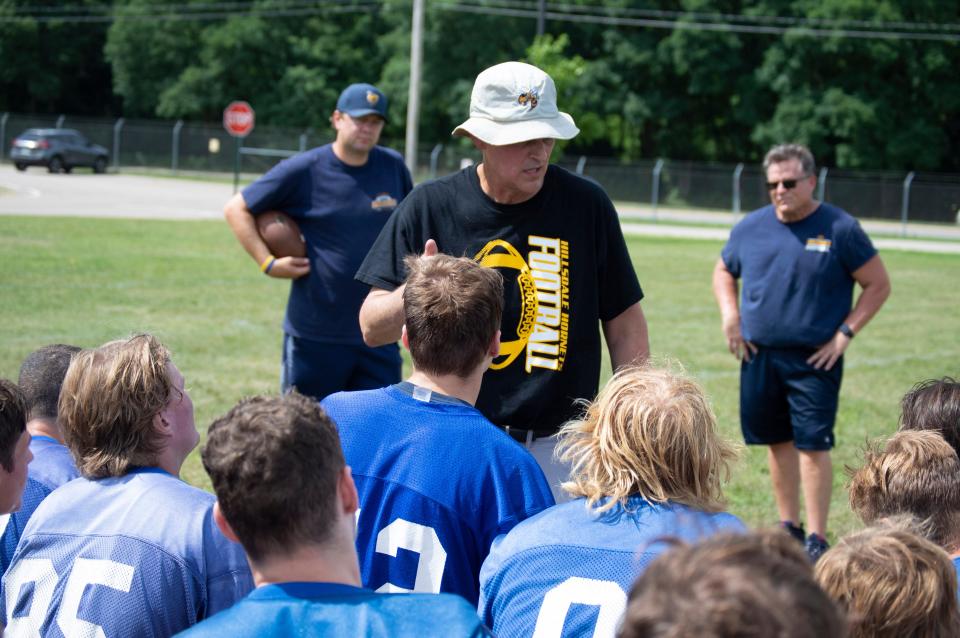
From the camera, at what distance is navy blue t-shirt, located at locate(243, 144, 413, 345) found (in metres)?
5.81

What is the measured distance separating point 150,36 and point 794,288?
58.8m

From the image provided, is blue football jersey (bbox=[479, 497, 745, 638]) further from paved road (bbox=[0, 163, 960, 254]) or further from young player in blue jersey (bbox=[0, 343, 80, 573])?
paved road (bbox=[0, 163, 960, 254])

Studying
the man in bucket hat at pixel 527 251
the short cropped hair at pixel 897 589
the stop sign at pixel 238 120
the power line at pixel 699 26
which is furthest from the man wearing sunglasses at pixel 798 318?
the power line at pixel 699 26

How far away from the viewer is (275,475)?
1.97 m

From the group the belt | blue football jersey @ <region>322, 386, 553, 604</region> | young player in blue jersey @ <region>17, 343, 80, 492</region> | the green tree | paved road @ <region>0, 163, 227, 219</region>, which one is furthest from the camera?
the green tree

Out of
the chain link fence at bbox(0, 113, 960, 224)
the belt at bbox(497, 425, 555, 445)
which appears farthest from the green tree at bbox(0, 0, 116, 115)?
the belt at bbox(497, 425, 555, 445)

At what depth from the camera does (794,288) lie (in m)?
6.25

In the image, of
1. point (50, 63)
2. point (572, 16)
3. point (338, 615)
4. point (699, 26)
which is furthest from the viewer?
point (50, 63)

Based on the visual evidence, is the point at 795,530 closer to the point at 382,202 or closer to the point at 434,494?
the point at 382,202

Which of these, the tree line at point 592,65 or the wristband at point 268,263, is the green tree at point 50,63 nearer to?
the tree line at point 592,65

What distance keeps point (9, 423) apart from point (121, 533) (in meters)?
0.45

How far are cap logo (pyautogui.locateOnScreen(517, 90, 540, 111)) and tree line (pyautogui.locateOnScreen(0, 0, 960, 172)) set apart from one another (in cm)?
3658

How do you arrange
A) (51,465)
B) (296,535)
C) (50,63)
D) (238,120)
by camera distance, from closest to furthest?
(296,535) → (51,465) → (238,120) → (50,63)

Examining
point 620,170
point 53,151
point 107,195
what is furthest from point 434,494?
point 53,151
